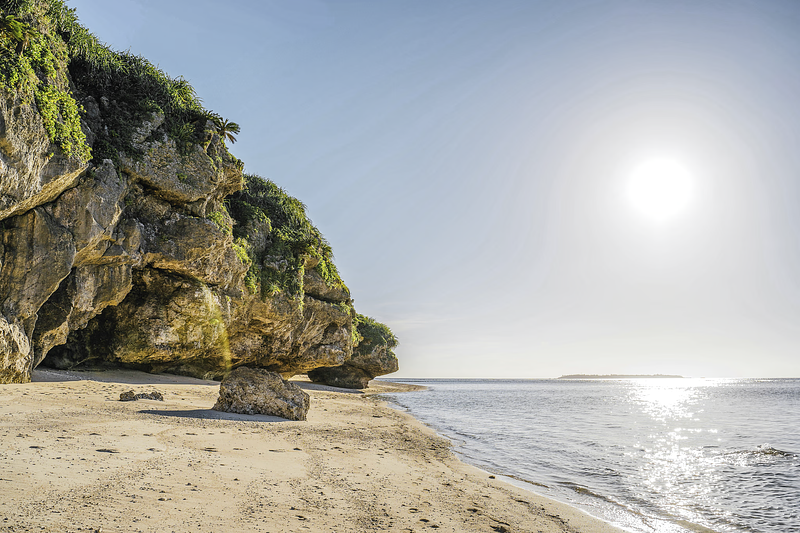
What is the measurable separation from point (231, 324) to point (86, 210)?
11.4 meters

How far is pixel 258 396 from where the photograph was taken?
531 inches

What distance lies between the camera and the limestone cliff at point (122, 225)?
504 inches

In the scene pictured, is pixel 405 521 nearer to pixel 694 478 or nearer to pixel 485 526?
pixel 485 526

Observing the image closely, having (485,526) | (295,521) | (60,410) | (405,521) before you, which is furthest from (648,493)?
(60,410)

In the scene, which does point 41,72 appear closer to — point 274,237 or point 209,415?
point 209,415

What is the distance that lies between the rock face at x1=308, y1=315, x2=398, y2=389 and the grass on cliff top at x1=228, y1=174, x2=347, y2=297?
701 inches

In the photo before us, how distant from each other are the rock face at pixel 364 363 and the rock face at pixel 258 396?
33441 millimetres

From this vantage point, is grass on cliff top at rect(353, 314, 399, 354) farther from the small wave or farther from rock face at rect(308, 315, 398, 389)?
the small wave

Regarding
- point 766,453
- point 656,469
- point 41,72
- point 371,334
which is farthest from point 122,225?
point 371,334

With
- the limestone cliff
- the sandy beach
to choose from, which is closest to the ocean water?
the sandy beach

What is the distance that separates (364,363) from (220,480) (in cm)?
4295

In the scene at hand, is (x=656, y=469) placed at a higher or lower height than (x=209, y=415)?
lower

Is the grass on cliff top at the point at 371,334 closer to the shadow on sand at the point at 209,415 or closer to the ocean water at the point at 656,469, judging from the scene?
the ocean water at the point at 656,469

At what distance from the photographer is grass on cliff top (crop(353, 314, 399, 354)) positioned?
4762 cm
